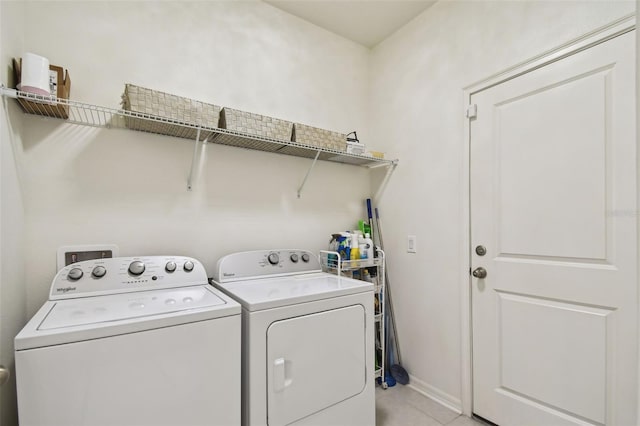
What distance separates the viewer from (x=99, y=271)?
1412mm

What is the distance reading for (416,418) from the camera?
190 cm

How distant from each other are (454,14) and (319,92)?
110 centimetres

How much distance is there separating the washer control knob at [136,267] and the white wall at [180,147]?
22 cm

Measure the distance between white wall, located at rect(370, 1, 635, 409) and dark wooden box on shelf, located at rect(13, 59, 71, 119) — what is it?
7.06ft

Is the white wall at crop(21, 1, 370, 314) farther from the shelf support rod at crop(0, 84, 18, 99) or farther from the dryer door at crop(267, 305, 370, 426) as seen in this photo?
the dryer door at crop(267, 305, 370, 426)

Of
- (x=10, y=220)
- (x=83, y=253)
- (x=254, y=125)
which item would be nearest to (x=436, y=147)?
(x=254, y=125)

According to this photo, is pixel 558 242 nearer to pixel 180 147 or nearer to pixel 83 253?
pixel 180 147

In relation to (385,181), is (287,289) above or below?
below

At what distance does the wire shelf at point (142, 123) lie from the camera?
135 cm

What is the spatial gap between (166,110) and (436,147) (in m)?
1.77

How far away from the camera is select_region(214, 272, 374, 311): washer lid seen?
1.32 m

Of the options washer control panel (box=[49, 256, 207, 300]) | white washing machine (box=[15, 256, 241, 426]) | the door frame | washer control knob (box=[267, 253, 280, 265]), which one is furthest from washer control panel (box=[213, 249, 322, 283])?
the door frame

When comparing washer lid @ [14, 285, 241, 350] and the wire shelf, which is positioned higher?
the wire shelf

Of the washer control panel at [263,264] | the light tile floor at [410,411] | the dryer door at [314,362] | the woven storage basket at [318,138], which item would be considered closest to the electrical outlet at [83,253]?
the washer control panel at [263,264]
